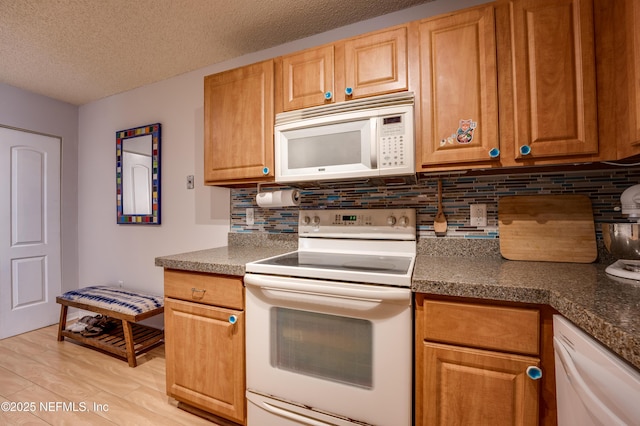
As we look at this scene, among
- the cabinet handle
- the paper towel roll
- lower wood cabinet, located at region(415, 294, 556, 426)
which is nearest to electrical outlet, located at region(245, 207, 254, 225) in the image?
the paper towel roll

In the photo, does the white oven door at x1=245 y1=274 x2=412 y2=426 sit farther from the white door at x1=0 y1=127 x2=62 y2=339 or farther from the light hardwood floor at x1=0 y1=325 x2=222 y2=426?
the white door at x1=0 y1=127 x2=62 y2=339

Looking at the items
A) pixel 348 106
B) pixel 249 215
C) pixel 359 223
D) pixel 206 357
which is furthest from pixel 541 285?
pixel 249 215

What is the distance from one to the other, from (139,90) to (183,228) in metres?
1.45

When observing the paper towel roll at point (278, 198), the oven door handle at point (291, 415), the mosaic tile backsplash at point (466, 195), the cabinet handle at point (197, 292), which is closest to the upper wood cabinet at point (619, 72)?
the mosaic tile backsplash at point (466, 195)

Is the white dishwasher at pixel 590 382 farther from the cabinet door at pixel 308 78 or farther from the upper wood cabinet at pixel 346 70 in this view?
the cabinet door at pixel 308 78

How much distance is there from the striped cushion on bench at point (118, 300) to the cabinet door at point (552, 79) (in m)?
2.62

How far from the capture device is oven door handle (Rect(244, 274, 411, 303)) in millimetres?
1125

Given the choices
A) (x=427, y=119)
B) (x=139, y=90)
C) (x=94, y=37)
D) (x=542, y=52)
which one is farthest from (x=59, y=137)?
(x=542, y=52)

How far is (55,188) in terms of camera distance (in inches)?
122

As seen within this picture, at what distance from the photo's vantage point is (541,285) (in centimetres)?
98

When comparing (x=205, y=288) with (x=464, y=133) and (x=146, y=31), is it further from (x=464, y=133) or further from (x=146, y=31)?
(x=146, y=31)

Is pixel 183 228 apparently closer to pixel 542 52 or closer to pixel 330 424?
pixel 330 424

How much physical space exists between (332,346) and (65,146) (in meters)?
3.63

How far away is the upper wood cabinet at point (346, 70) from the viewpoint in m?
1.45
